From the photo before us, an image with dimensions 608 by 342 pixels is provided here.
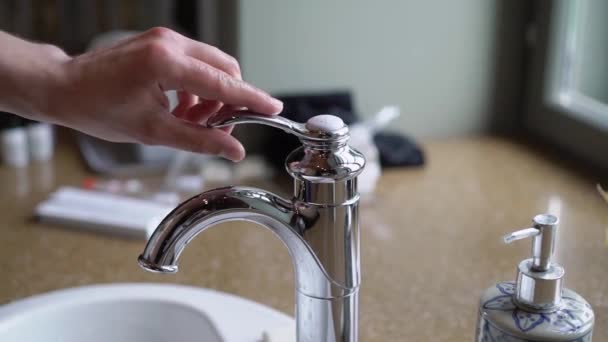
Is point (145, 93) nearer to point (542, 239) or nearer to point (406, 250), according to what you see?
point (542, 239)

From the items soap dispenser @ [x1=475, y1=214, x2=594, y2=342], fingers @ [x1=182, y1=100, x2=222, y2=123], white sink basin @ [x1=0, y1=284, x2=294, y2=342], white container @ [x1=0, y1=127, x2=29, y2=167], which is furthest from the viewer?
white container @ [x1=0, y1=127, x2=29, y2=167]

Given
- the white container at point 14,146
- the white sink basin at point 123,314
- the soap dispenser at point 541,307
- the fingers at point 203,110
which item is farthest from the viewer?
the white container at point 14,146

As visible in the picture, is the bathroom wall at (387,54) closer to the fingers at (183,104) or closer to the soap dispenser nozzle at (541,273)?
the fingers at (183,104)

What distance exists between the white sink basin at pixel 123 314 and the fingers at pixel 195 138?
0.86 feet

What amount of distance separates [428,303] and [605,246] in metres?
0.26

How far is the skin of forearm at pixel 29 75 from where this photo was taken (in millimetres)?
567

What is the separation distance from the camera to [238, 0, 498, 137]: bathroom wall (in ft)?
4.21

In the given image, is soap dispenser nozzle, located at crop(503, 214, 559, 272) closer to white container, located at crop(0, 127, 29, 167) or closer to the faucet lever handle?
the faucet lever handle

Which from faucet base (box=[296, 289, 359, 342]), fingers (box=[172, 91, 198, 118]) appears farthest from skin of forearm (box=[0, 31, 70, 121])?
faucet base (box=[296, 289, 359, 342])

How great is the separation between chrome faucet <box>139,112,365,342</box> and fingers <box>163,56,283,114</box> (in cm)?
1

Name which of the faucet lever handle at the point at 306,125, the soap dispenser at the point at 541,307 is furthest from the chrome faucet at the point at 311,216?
the soap dispenser at the point at 541,307

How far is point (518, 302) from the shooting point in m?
0.54

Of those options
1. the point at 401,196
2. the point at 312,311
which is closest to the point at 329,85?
the point at 401,196

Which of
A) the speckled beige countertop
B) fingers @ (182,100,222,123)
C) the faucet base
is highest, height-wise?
fingers @ (182,100,222,123)
